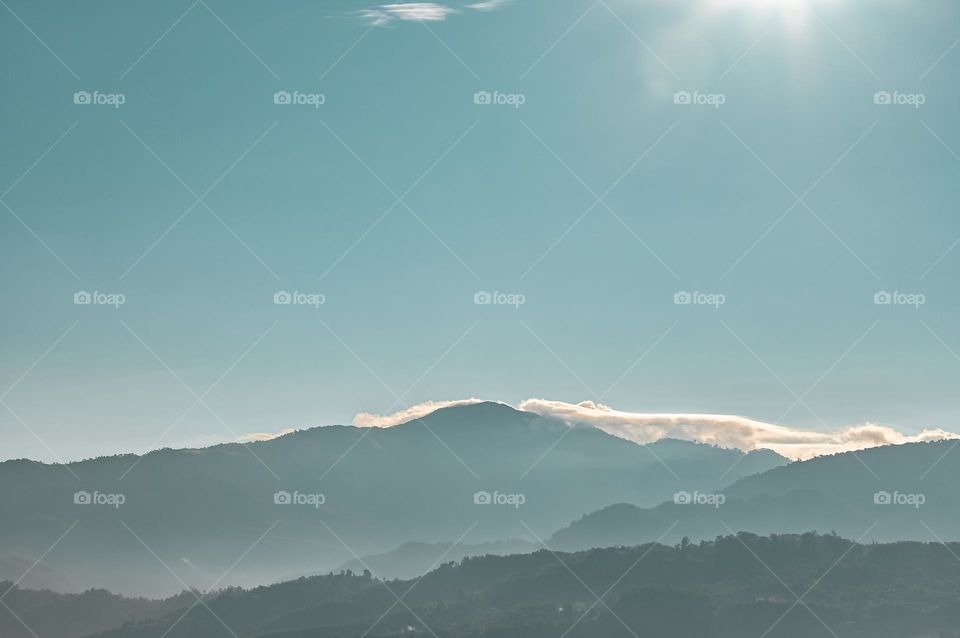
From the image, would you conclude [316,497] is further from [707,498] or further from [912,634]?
[912,634]

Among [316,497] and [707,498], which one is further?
[707,498]

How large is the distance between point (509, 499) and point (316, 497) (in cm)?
2929

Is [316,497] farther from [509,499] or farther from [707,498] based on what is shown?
[707,498]

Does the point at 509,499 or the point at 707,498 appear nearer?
the point at 509,499

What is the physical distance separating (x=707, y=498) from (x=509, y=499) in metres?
57.8

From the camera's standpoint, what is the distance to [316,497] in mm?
158250

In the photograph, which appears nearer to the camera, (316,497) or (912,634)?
(316,497)

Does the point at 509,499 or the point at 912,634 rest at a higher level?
the point at 509,499

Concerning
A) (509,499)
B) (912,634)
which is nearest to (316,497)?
(509,499)

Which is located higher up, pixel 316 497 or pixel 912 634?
pixel 316 497

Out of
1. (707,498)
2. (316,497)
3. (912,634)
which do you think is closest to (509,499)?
(316,497)

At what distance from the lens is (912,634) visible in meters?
199

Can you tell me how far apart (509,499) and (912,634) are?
96.3 meters

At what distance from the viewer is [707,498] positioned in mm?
193500
